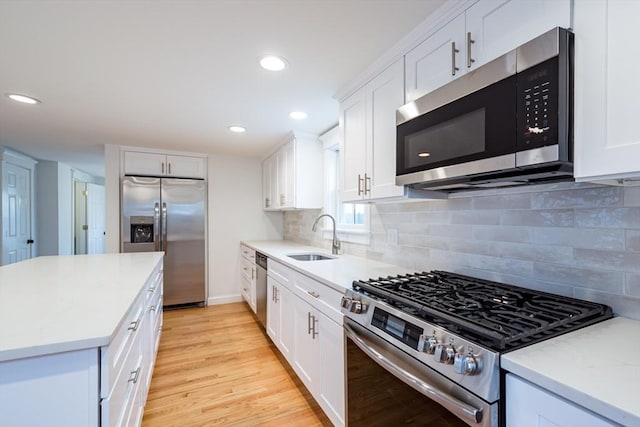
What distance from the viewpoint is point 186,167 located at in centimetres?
414

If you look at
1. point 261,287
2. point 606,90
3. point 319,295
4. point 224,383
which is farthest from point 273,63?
point 224,383

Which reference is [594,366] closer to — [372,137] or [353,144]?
[372,137]

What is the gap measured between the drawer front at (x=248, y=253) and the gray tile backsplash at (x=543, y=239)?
6.94 ft

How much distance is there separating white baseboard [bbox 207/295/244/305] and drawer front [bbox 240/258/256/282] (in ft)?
1.56

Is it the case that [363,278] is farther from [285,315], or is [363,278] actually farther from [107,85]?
[107,85]

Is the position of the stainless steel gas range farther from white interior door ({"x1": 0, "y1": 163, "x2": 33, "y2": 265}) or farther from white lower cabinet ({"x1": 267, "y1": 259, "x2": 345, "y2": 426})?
white interior door ({"x1": 0, "y1": 163, "x2": 33, "y2": 265})

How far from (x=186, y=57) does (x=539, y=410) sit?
2131mm

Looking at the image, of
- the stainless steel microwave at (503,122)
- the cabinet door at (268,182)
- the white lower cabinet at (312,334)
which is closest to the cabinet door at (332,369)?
the white lower cabinet at (312,334)

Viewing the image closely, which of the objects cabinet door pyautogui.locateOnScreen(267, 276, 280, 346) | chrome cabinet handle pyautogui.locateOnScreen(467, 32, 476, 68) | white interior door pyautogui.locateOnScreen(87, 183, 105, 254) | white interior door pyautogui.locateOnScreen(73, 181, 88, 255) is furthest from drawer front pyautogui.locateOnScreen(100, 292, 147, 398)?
white interior door pyautogui.locateOnScreen(87, 183, 105, 254)

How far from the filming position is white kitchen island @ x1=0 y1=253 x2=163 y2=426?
2.73 ft

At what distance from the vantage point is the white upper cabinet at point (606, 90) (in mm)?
776

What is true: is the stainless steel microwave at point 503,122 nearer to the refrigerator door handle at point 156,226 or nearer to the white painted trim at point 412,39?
the white painted trim at point 412,39

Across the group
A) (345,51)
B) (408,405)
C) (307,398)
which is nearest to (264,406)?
(307,398)

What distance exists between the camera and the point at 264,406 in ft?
6.49
